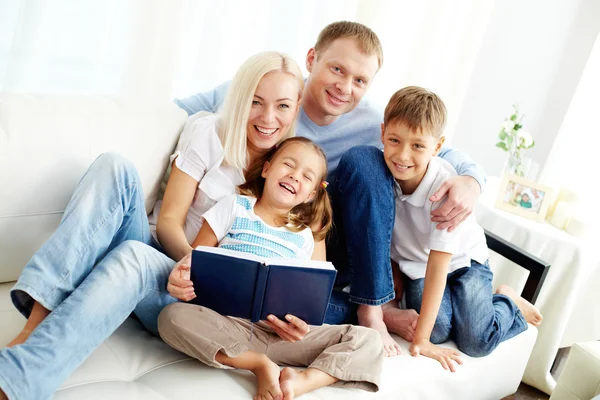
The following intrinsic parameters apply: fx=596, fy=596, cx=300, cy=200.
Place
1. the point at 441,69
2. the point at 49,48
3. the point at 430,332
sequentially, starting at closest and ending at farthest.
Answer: the point at 430,332 → the point at 49,48 → the point at 441,69

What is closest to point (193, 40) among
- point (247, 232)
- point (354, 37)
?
point (354, 37)

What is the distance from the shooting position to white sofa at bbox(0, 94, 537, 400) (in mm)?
1239

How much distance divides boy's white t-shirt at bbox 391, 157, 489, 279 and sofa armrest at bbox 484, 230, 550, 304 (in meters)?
0.17

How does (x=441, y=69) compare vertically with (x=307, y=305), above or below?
above

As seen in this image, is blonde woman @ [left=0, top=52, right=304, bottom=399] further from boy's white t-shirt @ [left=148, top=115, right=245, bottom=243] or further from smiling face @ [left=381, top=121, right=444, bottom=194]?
smiling face @ [left=381, top=121, right=444, bottom=194]

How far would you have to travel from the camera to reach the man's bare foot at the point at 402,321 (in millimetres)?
1704

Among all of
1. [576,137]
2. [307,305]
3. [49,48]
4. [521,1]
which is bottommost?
[307,305]

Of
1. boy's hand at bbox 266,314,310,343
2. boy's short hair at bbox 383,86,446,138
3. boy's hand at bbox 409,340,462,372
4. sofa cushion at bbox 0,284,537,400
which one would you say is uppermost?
boy's short hair at bbox 383,86,446,138

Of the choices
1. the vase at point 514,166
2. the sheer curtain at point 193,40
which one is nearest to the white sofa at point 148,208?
the sheer curtain at point 193,40

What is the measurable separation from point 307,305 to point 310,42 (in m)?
1.78

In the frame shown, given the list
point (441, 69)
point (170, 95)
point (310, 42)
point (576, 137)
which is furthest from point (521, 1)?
point (170, 95)

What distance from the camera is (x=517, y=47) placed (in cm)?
341

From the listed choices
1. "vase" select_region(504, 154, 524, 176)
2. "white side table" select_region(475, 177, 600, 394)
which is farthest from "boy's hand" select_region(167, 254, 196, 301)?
"vase" select_region(504, 154, 524, 176)

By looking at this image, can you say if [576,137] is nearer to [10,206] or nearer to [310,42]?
[310,42]
